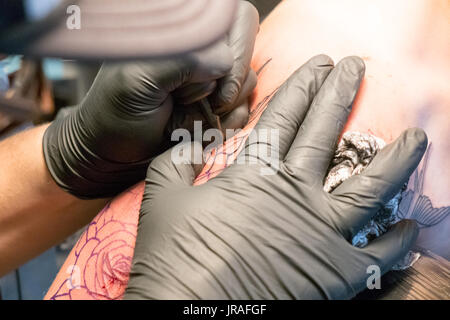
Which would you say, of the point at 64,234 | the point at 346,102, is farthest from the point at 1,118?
the point at 346,102

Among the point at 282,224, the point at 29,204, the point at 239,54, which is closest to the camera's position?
the point at 282,224

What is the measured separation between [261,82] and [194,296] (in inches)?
29.0

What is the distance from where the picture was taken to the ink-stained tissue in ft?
3.14

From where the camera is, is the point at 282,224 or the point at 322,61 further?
the point at 322,61

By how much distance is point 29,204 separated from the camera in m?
1.26

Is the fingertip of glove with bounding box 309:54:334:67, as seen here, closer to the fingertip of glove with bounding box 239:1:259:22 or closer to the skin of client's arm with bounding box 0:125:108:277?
the fingertip of glove with bounding box 239:1:259:22

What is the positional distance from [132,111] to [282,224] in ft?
1.62

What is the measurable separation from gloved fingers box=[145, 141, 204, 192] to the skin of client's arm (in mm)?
362

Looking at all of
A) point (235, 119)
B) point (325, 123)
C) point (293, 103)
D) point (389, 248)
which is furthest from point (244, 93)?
point (389, 248)

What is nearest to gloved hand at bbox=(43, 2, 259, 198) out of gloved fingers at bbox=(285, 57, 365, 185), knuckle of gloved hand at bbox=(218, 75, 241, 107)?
knuckle of gloved hand at bbox=(218, 75, 241, 107)

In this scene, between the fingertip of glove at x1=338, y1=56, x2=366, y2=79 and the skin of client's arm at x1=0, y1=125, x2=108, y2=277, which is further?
the skin of client's arm at x1=0, y1=125, x2=108, y2=277

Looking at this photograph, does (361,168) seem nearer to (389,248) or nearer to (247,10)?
(389,248)

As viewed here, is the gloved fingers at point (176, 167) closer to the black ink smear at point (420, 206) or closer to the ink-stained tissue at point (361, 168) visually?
the ink-stained tissue at point (361, 168)
